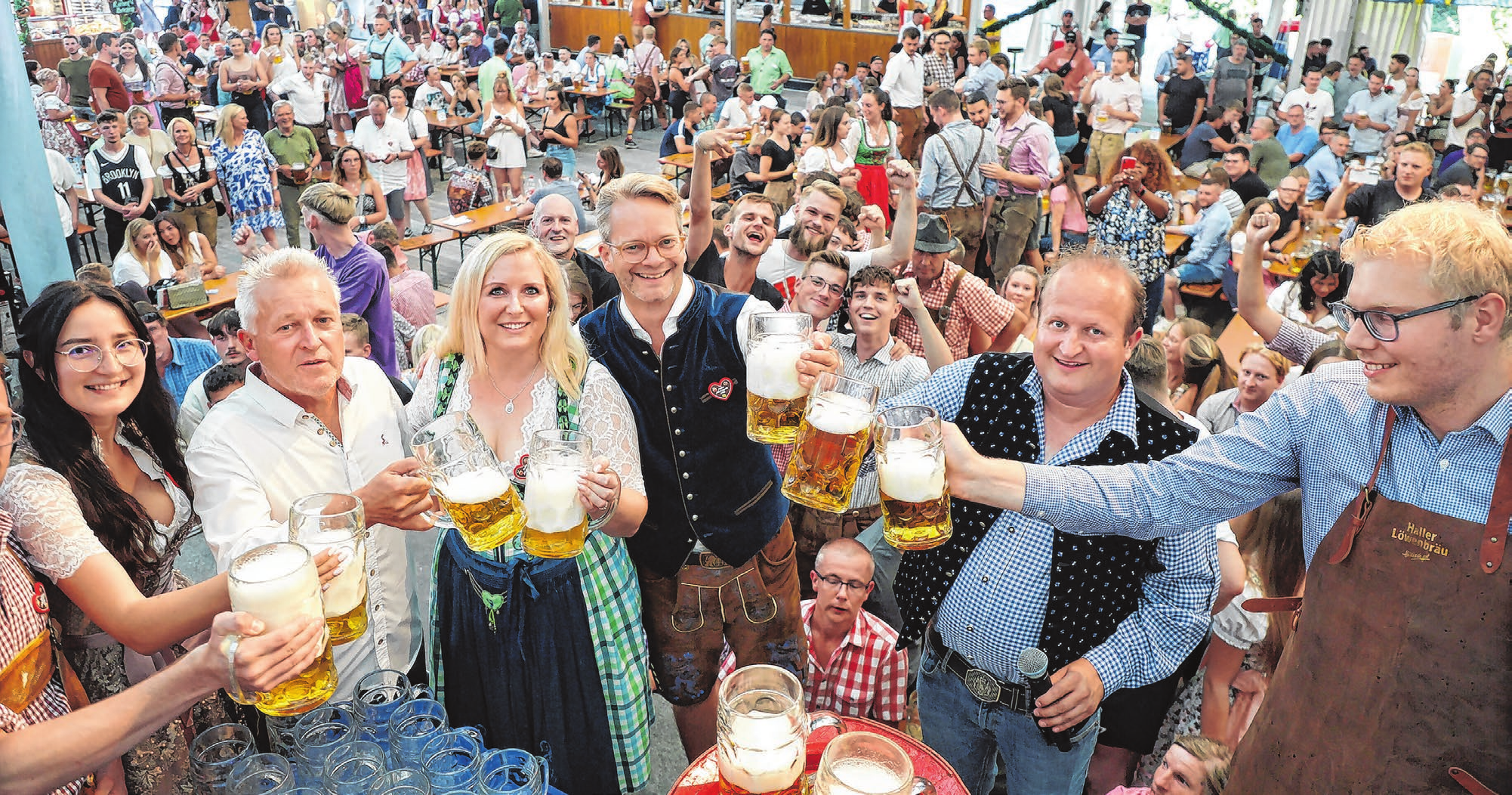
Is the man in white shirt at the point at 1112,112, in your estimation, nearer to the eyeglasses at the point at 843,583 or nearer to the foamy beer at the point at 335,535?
the eyeglasses at the point at 843,583

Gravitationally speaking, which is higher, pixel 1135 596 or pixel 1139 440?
pixel 1139 440

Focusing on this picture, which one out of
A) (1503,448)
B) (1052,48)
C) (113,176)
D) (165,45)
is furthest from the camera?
(1052,48)

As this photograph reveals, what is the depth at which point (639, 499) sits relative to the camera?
1894mm

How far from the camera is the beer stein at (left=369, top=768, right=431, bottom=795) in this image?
4.73 feet

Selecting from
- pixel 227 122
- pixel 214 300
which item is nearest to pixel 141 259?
pixel 214 300

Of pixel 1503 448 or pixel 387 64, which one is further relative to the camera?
pixel 387 64

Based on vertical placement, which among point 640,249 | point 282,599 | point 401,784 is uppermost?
point 640,249

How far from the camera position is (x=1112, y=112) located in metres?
9.09

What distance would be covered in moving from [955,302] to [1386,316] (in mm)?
2850

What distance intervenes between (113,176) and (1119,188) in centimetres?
705

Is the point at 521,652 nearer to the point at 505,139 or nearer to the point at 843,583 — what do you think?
the point at 843,583

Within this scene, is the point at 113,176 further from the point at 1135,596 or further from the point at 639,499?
the point at 1135,596

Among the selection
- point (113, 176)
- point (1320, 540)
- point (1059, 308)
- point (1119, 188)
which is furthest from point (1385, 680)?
point (113, 176)

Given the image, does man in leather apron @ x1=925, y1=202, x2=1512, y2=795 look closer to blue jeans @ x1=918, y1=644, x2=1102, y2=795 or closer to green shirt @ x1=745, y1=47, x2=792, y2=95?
blue jeans @ x1=918, y1=644, x2=1102, y2=795
